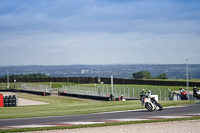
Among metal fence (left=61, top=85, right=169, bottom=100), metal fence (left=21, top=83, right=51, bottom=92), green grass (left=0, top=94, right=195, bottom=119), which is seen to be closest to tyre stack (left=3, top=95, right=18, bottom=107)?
green grass (left=0, top=94, right=195, bottom=119)

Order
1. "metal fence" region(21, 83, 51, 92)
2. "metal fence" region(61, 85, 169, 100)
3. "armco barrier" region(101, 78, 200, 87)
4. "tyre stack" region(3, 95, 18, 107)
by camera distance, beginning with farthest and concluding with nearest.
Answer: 1. "armco barrier" region(101, 78, 200, 87)
2. "metal fence" region(21, 83, 51, 92)
3. "metal fence" region(61, 85, 169, 100)
4. "tyre stack" region(3, 95, 18, 107)

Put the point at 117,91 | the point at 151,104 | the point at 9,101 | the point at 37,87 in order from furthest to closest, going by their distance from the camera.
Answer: the point at 37,87
the point at 117,91
the point at 9,101
the point at 151,104

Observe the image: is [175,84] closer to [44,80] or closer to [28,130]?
[44,80]

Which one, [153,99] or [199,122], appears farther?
[153,99]

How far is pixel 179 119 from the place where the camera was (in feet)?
59.7

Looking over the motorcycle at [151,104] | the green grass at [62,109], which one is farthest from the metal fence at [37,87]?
the motorcycle at [151,104]

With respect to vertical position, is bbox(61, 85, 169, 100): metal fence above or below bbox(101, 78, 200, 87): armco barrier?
below

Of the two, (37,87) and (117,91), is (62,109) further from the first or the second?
(37,87)

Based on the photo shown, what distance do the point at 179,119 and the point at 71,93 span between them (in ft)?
132

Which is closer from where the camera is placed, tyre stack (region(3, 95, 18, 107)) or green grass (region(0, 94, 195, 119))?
green grass (region(0, 94, 195, 119))

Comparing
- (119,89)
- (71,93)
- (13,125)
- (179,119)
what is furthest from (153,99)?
(71,93)

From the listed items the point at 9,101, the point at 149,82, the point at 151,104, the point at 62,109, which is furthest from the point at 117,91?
the point at 151,104

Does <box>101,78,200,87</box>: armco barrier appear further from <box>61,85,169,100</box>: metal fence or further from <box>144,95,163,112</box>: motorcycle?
<box>144,95,163,112</box>: motorcycle

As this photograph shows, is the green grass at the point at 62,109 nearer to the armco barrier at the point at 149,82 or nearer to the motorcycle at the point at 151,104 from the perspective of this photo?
the motorcycle at the point at 151,104
